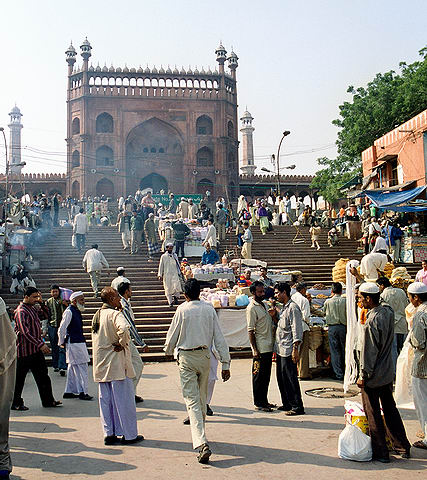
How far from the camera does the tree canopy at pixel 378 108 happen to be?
1050 inches

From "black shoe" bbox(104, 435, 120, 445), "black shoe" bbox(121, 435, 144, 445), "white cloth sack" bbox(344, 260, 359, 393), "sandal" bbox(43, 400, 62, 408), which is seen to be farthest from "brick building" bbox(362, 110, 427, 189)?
"black shoe" bbox(104, 435, 120, 445)

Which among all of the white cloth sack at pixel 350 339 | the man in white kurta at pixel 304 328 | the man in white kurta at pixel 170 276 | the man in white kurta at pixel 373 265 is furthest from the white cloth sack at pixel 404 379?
the man in white kurta at pixel 170 276

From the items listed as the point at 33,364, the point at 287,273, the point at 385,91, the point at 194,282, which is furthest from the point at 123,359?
the point at 385,91

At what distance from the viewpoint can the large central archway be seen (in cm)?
4231

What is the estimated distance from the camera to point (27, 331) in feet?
22.1

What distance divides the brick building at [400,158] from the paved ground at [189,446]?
13.6 meters

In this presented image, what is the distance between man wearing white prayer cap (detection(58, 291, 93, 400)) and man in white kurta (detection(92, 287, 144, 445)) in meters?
2.05

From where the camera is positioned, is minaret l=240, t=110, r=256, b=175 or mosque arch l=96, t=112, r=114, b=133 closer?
mosque arch l=96, t=112, r=114, b=133

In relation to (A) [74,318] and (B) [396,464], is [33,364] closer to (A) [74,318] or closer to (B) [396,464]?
(A) [74,318]

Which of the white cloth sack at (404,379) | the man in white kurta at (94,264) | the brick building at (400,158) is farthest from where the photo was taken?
the brick building at (400,158)

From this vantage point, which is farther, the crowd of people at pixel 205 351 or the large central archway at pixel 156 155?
the large central archway at pixel 156 155

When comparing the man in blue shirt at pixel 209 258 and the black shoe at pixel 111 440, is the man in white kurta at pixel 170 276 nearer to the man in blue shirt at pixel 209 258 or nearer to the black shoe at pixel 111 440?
the man in blue shirt at pixel 209 258

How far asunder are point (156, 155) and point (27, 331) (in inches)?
1448

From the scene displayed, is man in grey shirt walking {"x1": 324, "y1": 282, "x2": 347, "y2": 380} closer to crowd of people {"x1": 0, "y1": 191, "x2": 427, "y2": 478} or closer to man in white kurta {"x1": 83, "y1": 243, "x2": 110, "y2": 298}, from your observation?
crowd of people {"x1": 0, "y1": 191, "x2": 427, "y2": 478}
